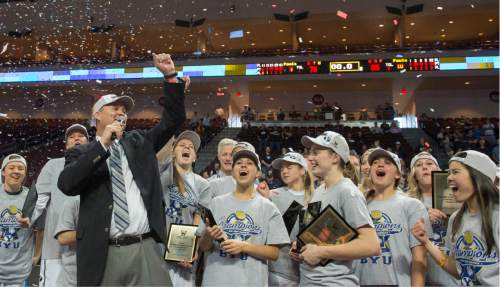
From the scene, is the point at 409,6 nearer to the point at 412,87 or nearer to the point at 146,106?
the point at 412,87

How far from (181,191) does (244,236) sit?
0.97m

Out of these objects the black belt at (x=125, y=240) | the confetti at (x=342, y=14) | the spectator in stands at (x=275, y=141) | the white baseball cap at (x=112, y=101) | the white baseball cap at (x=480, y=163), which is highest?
the confetti at (x=342, y=14)

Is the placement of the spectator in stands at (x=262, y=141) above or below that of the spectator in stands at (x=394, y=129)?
below

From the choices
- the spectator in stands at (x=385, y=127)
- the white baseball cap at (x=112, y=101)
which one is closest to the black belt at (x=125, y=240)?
the white baseball cap at (x=112, y=101)

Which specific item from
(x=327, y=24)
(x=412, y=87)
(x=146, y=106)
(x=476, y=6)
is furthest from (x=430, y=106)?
(x=146, y=106)

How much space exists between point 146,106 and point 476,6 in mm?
18753

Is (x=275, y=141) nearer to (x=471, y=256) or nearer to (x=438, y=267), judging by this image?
(x=438, y=267)

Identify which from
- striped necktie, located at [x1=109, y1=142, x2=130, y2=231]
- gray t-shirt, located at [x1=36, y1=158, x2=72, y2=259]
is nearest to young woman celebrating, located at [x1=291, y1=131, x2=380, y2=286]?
striped necktie, located at [x1=109, y1=142, x2=130, y2=231]

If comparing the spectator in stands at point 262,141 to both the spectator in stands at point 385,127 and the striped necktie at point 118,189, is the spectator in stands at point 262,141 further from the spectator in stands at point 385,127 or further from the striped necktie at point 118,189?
the striped necktie at point 118,189

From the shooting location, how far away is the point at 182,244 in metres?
3.34

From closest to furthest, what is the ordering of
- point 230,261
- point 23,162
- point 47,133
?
point 230,261 < point 23,162 < point 47,133

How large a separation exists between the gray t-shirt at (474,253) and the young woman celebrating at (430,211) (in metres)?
0.70

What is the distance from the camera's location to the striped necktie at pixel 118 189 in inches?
90.0

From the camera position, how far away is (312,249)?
2.50 meters
